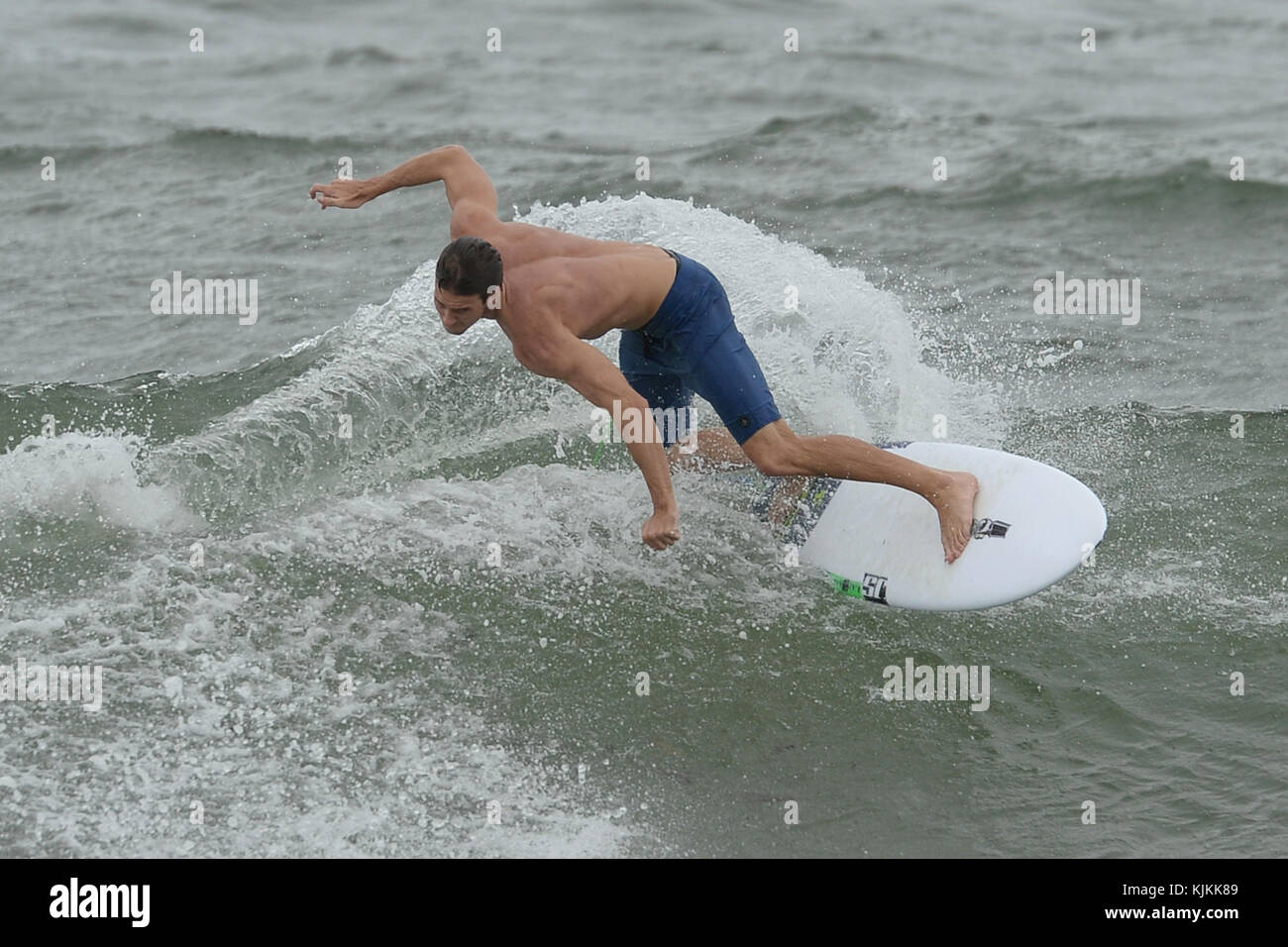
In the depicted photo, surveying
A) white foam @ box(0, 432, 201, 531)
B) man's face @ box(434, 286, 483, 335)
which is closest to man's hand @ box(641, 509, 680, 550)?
man's face @ box(434, 286, 483, 335)

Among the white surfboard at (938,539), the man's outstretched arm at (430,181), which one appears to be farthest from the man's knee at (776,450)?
the man's outstretched arm at (430,181)

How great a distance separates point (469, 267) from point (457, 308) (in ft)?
0.57

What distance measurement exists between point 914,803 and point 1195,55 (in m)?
14.8

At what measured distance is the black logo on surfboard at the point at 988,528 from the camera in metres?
5.97

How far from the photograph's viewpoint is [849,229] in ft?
36.8

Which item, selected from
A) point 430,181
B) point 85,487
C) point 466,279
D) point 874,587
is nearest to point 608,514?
point 874,587

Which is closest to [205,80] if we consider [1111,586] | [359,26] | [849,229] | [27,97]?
[27,97]

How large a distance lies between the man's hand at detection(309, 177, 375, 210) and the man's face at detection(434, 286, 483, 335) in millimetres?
972

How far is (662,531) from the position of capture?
203 inches

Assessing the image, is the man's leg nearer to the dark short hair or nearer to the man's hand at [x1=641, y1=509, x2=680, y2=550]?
the man's hand at [x1=641, y1=509, x2=680, y2=550]

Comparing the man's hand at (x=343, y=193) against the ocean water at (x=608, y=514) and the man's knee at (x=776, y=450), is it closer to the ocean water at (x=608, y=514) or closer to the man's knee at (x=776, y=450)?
the ocean water at (x=608, y=514)

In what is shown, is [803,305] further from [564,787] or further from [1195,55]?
[1195,55]

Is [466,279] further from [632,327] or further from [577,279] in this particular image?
[632,327]
